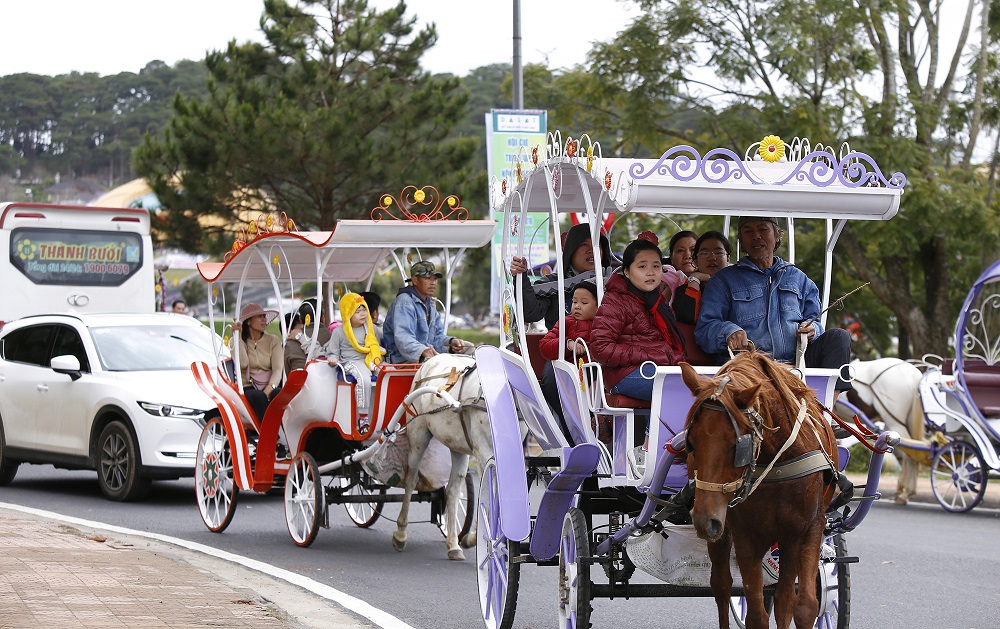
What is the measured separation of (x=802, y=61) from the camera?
63.7ft

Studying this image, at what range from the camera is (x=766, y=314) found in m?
6.72

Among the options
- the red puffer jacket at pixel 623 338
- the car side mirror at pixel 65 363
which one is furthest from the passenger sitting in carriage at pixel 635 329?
the car side mirror at pixel 65 363

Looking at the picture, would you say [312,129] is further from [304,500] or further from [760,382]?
[760,382]

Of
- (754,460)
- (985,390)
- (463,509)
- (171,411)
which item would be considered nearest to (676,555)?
(754,460)

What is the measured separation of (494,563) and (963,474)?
8.37 metres

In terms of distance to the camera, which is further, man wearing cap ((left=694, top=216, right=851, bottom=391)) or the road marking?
the road marking

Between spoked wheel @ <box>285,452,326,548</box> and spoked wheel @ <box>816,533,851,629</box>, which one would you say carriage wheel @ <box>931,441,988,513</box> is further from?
spoked wheel @ <box>816,533,851,629</box>

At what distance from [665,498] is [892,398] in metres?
9.82

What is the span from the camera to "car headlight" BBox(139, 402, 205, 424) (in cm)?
1317

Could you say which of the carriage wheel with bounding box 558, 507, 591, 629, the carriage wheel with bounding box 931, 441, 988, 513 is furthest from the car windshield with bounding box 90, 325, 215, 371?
the carriage wheel with bounding box 558, 507, 591, 629

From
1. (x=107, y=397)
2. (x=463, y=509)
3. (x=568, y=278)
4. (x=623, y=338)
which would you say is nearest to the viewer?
(x=623, y=338)

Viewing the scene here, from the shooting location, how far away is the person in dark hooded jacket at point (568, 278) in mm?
7980

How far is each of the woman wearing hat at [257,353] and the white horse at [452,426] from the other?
7.20 ft

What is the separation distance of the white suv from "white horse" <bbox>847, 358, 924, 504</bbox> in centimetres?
770
